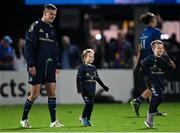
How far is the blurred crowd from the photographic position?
24.0 metres

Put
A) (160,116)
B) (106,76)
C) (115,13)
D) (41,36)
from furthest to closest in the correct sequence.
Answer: (115,13), (106,76), (160,116), (41,36)

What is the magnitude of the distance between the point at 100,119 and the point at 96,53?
355 inches

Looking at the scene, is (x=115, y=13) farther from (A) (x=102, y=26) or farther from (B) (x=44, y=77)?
(B) (x=44, y=77)

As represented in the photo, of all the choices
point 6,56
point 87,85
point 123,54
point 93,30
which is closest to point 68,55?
point 123,54

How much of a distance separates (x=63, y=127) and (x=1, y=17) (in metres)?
15.8

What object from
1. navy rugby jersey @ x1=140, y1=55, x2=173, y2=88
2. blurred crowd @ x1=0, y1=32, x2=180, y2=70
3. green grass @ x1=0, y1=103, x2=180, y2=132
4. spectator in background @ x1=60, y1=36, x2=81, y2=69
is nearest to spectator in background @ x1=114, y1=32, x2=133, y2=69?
blurred crowd @ x1=0, y1=32, x2=180, y2=70

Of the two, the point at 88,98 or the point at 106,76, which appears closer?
the point at 88,98

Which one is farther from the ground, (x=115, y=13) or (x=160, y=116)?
(x=115, y=13)

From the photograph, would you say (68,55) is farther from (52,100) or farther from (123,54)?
(52,100)

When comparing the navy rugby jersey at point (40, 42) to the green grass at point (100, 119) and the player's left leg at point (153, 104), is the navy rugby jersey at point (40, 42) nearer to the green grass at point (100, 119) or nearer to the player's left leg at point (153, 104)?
the green grass at point (100, 119)

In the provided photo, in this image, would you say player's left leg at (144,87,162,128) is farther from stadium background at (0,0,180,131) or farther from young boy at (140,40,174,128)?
stadium background at (0,0,180,131)

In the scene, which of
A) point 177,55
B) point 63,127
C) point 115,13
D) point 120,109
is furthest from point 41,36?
point 115,13

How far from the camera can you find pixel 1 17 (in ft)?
97.1

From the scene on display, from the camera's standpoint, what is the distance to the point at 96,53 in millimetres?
25688
